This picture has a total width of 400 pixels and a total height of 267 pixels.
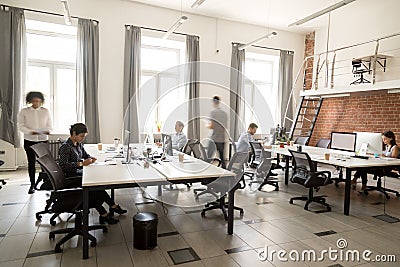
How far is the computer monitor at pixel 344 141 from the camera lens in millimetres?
4367

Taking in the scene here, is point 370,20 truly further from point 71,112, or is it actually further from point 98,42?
point 71,112

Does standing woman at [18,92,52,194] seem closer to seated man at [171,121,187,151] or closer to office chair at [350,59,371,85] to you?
seated man at [171,121,187,151]

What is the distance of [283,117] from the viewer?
312 inches

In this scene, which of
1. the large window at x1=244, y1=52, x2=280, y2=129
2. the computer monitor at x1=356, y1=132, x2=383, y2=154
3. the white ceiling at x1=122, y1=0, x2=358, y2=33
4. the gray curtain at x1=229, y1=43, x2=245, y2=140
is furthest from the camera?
the large window at x1=244, y1=52, x2=280, y2=129

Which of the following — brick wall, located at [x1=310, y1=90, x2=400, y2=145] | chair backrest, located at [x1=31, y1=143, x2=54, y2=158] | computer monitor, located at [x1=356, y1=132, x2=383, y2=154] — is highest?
brick wall, located at [x1=310, y1=90, x2=400, y2=145]

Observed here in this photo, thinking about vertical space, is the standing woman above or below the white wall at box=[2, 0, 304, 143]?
below

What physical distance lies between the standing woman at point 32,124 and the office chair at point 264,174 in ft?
11.7

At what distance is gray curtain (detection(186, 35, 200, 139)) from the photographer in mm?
6703

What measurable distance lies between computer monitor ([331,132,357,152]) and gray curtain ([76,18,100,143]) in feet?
15.2

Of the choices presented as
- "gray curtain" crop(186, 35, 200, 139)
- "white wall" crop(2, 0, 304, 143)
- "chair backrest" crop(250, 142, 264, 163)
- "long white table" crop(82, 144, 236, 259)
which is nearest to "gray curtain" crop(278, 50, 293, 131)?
"white wall" crop(2, 0, 304, 143)

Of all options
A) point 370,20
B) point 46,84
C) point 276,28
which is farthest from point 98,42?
point 370,20

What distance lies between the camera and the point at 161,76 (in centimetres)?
682

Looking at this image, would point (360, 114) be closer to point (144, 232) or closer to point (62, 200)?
point (144, 232)

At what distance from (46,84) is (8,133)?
1273 millimetres
